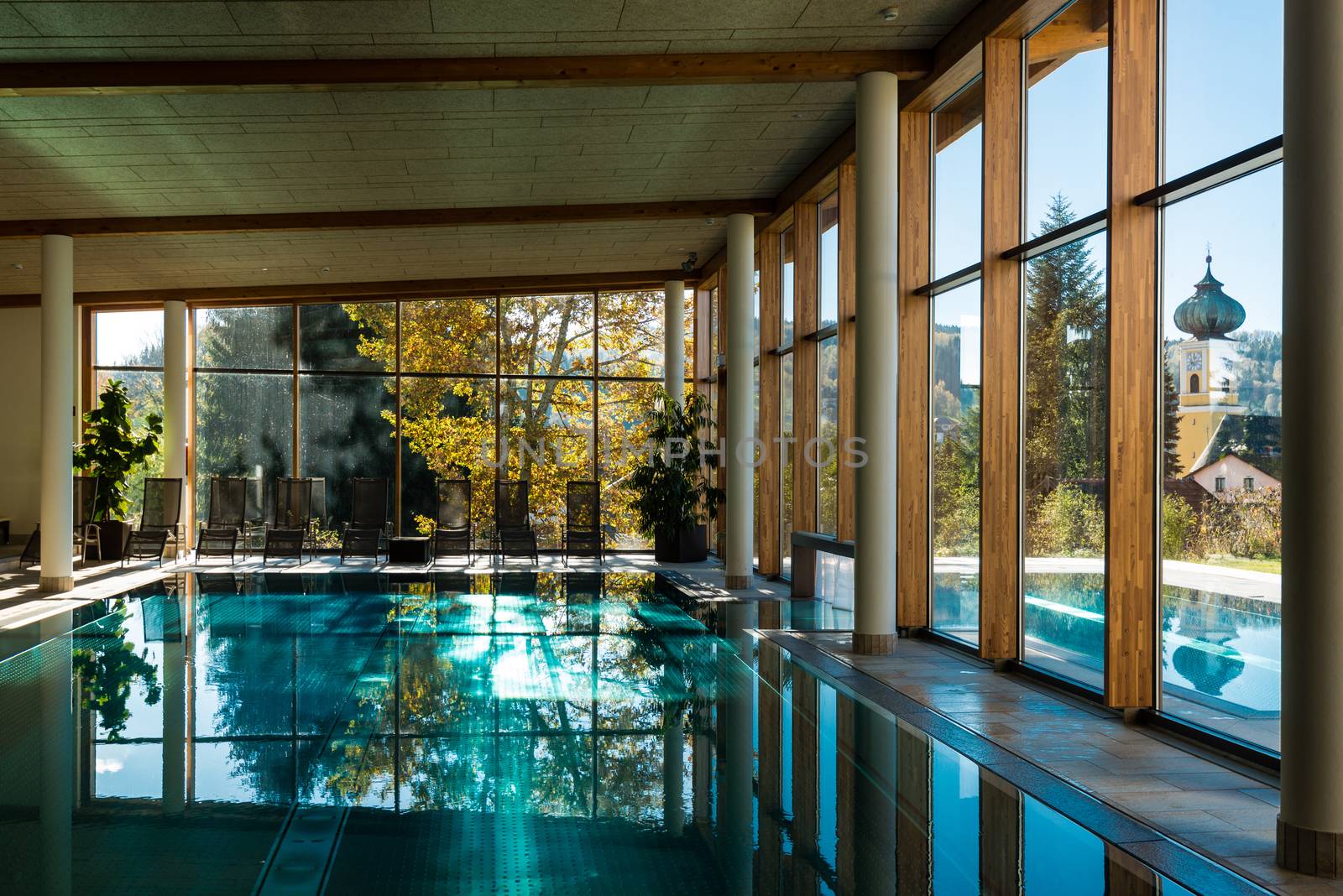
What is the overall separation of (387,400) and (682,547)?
494cm

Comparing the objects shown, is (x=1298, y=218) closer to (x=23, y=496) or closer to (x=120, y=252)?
(x=120, y=252)

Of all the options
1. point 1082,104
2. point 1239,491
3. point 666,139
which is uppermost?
point 666,139

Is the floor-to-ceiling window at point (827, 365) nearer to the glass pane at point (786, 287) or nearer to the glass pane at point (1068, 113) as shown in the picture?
the glass pane at point (786, 287)

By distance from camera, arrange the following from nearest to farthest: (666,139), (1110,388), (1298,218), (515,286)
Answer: (1298,218) → (1110,388) → (666,139) → (515,286)

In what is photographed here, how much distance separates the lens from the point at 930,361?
7789 millimetres

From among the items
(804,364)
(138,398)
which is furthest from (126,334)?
(804,364)

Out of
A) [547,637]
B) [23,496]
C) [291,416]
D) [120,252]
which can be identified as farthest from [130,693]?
[23,496]

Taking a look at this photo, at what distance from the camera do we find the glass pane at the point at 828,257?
9859mm

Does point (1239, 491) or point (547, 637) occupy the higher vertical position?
point (1239, 491)

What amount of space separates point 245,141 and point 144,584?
17.9ft

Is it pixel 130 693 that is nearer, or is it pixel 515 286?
pixel 130 693

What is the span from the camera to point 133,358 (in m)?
15.5

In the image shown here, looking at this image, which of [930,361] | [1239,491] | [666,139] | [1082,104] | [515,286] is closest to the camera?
[1239,491]

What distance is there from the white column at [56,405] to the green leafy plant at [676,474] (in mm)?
6187
